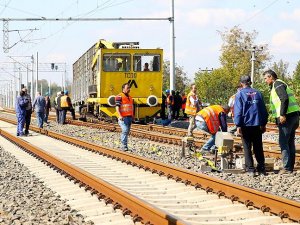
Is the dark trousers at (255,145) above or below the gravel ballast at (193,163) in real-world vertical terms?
above

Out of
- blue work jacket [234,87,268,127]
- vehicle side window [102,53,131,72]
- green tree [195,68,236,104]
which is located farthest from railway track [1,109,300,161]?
green tree [195,68,236,104]

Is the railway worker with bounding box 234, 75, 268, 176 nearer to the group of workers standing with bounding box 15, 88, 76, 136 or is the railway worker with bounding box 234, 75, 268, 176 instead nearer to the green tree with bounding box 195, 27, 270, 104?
the group of workers standing with bounding box 15, 88, 76, 136

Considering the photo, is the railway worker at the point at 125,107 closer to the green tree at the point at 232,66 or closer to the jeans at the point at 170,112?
the jeans at the point at 170,112

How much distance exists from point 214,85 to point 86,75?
25.3 metres

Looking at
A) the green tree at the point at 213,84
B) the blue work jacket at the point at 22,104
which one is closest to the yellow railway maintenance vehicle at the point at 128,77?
the blue work jacket at the point at 22,104

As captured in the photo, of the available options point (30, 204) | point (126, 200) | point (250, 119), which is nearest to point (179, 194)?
point (126, 200)

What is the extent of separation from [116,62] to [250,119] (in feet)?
52.2

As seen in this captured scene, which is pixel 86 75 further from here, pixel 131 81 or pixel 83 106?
pixel 131 81

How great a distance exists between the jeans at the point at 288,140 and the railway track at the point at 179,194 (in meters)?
1.80

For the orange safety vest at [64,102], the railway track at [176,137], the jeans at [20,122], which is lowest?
the railway track at [176,137]

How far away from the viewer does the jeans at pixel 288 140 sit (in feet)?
33.0

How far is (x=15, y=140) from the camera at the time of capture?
63.0ft

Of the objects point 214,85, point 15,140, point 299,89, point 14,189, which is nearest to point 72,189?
point 14,189

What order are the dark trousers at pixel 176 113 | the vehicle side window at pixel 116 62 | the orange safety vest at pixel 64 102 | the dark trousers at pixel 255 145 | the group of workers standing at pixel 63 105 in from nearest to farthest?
1. the dark trousers at pixel 255 145
2. the vehicle side window at pixel 116 62
3. the orange safety vest at pixel 64 102
4. the group of workers standing at pixel 63 105
5. the dark trousers at pixel 176 113
